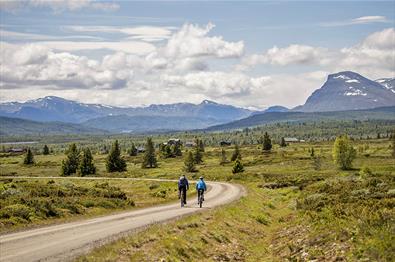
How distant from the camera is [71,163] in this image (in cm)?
14375

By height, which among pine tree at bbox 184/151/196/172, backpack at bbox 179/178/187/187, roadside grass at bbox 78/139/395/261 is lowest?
pine tree at bbox 184/151/196/172

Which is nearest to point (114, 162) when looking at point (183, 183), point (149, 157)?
point (149, 157)

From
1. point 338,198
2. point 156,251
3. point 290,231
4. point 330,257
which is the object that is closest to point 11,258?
point 156,251

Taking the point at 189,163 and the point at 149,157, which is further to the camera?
the point at 149,157

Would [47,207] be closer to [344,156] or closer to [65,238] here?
[65,238]

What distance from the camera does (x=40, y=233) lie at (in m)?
28.3

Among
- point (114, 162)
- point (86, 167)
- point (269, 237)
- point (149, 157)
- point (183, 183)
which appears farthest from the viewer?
point (149, 157)

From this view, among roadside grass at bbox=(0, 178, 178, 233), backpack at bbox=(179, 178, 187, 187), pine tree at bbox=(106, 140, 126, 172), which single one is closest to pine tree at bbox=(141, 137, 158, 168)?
pine tree at bbox=(106, 140, 126, 172)

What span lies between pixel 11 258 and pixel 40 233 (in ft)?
24.5

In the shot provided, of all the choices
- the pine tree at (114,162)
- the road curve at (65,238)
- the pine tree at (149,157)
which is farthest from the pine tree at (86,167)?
the road curve at (65,238)

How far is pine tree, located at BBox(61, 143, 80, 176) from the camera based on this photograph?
465ft

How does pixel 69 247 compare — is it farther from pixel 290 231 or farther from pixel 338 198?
pixel 338 198

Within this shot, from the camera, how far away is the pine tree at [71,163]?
465ft

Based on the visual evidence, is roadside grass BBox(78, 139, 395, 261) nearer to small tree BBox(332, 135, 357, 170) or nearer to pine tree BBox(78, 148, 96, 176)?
small tree BBox(332, 135, 357, 170)
